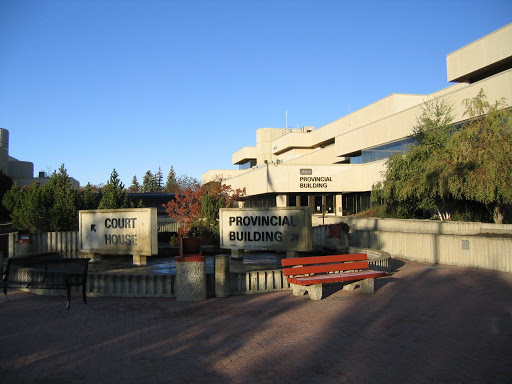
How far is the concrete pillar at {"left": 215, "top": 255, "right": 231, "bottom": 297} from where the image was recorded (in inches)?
386

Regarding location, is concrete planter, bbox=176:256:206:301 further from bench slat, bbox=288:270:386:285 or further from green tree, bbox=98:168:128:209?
green tree, bbox=98:168:128:209

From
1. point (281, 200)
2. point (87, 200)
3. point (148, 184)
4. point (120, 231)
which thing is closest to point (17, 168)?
point (148, 184)

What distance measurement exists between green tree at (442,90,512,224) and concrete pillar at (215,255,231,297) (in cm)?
1453

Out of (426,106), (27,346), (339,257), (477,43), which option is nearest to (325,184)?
(426,106)

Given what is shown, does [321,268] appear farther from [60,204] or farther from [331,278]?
[60,204]

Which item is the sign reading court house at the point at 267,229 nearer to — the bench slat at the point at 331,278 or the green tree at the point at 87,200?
the bench slat at the point at 331,278

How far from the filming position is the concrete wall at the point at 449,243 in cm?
1315

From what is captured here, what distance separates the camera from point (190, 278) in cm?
958

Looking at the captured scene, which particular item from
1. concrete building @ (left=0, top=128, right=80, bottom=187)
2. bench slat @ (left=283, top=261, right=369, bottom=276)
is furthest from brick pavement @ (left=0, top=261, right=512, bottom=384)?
concrete building @ (left=0, top=128, right=80, bottom=187)

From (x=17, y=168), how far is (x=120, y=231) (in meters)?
79.3

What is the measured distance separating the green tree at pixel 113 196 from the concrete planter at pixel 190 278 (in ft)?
35.8

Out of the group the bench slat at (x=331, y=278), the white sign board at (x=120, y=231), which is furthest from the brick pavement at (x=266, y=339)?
the white sign board at (x=120, y=231)

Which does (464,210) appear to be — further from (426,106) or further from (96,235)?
(96,235)

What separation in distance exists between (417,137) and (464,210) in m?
6.19
